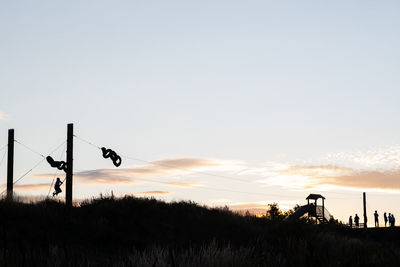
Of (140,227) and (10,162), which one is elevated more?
(10,162)

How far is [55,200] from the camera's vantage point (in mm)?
28109

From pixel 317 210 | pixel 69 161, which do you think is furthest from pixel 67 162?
pixel 317 210

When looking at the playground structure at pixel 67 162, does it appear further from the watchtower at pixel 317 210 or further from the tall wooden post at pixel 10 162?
the watchtower at pixel 317 210

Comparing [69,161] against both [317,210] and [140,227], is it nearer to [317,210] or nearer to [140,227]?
[140,227]

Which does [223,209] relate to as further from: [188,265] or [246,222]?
[188,265]

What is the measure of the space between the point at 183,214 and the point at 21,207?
891 cm

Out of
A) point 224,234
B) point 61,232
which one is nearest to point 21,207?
point 61,232

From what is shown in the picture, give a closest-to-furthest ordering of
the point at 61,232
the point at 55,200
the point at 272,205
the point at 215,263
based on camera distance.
→ the point at 215,263 < the point at 61,232 < the point at 55,200 < the point at 272,205

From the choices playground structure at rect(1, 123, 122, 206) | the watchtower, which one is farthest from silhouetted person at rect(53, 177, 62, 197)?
the watchtower

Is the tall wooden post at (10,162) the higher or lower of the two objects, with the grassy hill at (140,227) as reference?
higher

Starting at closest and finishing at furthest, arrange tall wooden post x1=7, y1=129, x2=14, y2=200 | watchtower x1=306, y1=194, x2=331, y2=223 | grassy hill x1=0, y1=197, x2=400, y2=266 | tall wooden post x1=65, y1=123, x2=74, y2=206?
grassy hill x1=0, y1=197, x2=400, y2=266 < tall wooden post x1=65, y1=123, x2=74, y2=206 < tall wooden post x1=7, y1=129, x2=14, y2=200 < watchtower x1=306, y1=194, x2=331, y2=223

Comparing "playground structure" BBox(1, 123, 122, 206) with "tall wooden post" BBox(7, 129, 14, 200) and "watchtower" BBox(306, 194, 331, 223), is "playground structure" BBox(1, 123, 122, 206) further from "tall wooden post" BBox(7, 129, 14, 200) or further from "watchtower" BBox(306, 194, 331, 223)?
"watchtower" BBox(306, 194, 331, 223)

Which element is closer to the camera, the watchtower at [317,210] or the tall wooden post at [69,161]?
the tall wooden post at [69,161]

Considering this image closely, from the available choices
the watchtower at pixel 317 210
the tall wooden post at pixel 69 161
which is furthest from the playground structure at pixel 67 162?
the watchtower at pixel 317 210
